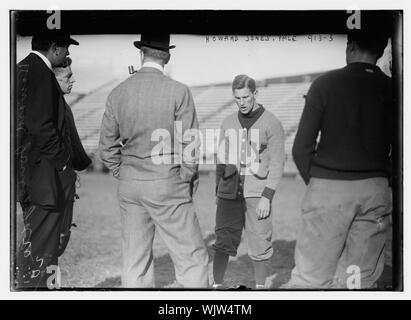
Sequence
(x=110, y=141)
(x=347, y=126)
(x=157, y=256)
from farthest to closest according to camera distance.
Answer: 1. (x=157, y=256)
2. (x=110, y=141)
3. (x=347, y=126)

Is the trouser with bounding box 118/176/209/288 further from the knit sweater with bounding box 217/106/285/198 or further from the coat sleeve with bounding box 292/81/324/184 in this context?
the coat sleeve with bounding box 292/81/324/184

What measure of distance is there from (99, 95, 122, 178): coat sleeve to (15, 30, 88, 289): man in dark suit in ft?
1.10

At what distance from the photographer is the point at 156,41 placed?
4305 millimetres

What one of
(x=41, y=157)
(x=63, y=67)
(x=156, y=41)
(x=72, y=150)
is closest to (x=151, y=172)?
(x=72, y=150)

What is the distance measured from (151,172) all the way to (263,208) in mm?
898

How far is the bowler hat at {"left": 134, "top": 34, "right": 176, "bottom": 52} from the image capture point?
14.1ft

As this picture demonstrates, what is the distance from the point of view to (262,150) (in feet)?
14.3

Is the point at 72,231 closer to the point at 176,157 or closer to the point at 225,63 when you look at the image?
the point at 176,157

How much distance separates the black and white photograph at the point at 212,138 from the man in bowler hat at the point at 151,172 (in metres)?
0.01

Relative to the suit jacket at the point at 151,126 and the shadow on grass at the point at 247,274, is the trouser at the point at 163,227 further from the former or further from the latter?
the shadow on grass at the point at 247,274

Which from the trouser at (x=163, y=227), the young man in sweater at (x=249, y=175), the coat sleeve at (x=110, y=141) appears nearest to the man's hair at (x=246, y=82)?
the young man in sweater at (x=249, y=175)

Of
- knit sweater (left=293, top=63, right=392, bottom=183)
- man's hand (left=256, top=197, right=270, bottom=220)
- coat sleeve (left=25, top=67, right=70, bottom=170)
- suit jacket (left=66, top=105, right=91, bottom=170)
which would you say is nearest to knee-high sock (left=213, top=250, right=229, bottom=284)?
man's hand (left=256, top=197, right=270, bottom=220)

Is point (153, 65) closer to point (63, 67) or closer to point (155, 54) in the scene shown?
point (155, 54)
